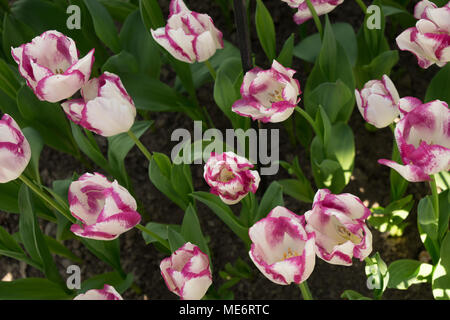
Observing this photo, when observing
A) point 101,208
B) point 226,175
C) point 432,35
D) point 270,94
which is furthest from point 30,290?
point 432,35

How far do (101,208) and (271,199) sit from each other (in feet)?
0.97

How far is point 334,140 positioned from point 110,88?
483 millimetres

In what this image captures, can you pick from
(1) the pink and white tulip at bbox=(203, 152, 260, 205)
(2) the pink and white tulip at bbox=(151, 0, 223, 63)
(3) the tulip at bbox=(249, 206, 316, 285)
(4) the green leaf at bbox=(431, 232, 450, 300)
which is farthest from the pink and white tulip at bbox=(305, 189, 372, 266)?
(2) the pink and white tulip at bbox=(151, 0, 223, 63)

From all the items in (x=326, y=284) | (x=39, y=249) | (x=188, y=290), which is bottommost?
(x=326, y=284)

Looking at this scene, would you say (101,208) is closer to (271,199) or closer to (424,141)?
(271,199)

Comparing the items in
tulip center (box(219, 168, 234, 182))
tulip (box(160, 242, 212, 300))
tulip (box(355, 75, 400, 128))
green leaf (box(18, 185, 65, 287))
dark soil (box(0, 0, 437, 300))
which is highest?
tulip (box(355, 75, 400, 128))

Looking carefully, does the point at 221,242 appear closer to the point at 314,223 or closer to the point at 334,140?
the point at 334,140

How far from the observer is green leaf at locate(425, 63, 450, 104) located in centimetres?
118

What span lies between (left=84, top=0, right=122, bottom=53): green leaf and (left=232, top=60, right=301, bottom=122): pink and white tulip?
440mm

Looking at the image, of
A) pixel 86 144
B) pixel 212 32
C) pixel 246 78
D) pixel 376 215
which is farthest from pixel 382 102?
pixel 86 144

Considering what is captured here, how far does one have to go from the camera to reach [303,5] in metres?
1.16

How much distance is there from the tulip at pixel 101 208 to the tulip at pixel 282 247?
0.19m

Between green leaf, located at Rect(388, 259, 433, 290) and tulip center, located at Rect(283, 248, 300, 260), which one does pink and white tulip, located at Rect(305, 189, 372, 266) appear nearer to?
tulip center, located at Rect(283, 248, 300, 260)

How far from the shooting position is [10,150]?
0.88 m
